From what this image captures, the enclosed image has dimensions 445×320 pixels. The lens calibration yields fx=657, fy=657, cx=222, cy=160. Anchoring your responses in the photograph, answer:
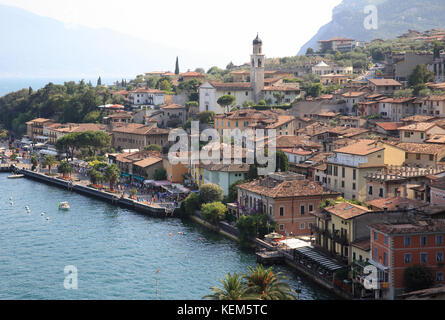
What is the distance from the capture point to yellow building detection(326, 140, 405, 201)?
40.8 meters

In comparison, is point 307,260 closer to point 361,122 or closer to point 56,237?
point 56,237

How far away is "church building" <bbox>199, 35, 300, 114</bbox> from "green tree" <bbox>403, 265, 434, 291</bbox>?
176 feet

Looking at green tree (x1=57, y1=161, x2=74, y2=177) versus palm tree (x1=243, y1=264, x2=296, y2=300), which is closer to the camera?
palm tree (x1=243, y1=264, x2=296, y2=300)

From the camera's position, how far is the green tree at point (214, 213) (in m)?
43.7

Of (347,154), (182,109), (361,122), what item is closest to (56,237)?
(347,154)

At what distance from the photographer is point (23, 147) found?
90.7 m

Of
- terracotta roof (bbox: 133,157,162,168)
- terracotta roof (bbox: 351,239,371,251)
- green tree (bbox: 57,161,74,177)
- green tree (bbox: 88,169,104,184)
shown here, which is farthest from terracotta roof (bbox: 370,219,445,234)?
green tree (bbox: 57,161,74,177)

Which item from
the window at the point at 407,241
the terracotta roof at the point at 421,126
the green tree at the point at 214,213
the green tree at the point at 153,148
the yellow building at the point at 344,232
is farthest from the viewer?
the green tree at the point at 153,148

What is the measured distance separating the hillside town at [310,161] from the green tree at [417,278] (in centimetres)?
12

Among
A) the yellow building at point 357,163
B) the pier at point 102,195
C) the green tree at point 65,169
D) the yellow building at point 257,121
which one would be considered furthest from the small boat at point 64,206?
the yellow building at point 357,163

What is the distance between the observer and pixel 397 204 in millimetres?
33406

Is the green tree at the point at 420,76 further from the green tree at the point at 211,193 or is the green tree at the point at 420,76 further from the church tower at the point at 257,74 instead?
the green tree at the point at 211,193

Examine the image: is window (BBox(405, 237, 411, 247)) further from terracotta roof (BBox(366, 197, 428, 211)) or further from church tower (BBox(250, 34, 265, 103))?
church tower (BBox(250, 34, 265, 103))
